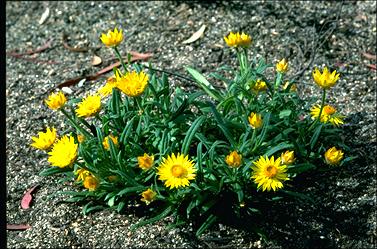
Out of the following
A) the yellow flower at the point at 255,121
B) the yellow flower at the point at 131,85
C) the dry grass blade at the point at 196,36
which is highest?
the dry grass blade at the point at 196,36

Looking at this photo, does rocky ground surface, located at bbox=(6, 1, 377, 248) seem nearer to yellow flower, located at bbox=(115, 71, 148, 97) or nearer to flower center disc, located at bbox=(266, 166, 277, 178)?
flower center disc, located at bbox=(266, 166, 277, 178)

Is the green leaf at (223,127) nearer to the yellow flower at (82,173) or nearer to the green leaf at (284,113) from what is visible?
the green leaf at (284,113)

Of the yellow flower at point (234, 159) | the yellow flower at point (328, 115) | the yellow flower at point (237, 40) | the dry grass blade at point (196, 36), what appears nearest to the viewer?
the yellow flower at point (234, 159)

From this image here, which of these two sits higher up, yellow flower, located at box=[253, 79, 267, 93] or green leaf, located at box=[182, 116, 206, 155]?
yellow flower, located at box=[253, 79, 267, 93]

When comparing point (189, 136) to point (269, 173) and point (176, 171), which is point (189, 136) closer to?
point (176, 171)

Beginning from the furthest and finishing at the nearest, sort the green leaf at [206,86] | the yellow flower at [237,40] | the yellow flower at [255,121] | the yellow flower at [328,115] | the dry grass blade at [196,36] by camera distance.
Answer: the dry grass blade at [196,36], the green leaf at [206,86], the yellow flower at [237,40], the yellow flower at [328,115], the yellow flower at [255,121]

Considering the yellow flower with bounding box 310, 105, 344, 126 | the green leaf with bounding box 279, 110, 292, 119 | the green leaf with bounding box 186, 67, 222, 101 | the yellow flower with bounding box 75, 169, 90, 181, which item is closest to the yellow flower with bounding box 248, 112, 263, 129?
the green leaf with bounding box 279, 110, 292, 119

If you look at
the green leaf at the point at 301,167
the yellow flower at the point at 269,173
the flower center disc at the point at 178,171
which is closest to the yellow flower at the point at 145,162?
the flower center disc at the point at 178,171

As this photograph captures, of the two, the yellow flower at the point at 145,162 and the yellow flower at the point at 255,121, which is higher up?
the yellow flower at the point at 255,121

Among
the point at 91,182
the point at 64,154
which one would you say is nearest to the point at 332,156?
the point at 91,182
